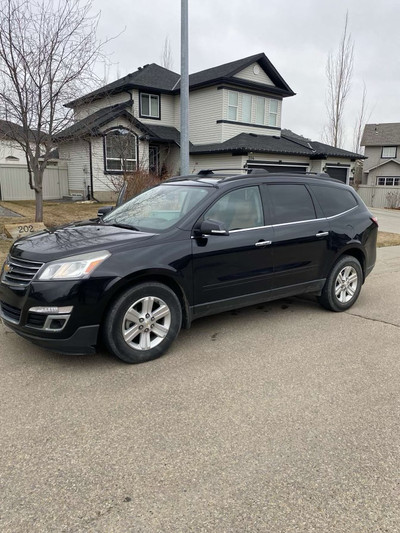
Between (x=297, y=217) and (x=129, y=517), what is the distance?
12.6 ft

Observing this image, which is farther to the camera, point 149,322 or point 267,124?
point 267,124

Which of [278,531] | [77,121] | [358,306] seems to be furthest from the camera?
[77,121]

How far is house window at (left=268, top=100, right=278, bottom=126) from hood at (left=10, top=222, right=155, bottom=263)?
23013mm

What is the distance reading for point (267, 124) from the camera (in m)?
25.2

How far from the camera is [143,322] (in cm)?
390

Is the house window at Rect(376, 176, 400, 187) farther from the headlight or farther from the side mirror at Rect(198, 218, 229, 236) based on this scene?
the headlight

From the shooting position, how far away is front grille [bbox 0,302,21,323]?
3.74m

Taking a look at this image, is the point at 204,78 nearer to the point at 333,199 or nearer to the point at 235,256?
the point at 333,199

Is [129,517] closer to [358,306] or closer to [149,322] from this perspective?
[149,322]

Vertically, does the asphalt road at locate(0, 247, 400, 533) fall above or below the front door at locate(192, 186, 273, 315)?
below

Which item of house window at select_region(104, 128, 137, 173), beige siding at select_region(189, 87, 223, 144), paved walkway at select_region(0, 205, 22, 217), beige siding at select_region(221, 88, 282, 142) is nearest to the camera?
paved walkway at select_region(0, 205, 22, 217)

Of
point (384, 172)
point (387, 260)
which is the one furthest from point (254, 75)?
point (384, 172)

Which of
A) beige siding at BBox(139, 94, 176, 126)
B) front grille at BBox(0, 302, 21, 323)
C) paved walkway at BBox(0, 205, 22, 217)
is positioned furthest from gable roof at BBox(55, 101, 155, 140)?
front grille at BBox(0, 302, 21, 323)

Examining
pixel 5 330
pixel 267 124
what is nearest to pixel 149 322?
pixel 5 330
